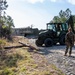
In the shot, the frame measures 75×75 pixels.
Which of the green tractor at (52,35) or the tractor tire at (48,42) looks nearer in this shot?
the tractor tire at (48,42)

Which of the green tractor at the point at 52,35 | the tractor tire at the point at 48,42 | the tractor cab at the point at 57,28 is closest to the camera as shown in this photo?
the tractor tire at the point at 48,42

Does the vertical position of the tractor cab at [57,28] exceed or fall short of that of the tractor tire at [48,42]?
it exceeds it

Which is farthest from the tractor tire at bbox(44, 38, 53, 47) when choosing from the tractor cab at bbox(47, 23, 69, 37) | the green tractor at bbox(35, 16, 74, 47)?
the tractor cab at bbox(47, 23, 69, 37)

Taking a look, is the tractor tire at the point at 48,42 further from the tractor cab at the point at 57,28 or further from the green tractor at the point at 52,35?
the tractor cab at the point at 57,28

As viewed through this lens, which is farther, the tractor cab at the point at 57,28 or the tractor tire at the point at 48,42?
the tractor cab at the point at 57,28

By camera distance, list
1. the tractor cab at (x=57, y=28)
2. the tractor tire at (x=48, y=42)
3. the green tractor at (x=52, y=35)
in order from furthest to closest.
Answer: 1. the tractor cab at (x=57, y=28)
2. the green tractor at (x=52, y=35)
3. the tractor tire at (x=48, y=42)

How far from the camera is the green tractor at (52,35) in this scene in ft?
77.1

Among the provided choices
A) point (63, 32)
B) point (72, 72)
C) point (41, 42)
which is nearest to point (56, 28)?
point (63, 32)

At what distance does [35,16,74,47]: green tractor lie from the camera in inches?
925

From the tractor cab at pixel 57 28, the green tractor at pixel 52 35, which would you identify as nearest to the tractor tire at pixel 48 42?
the green tractor at pixel 52 35

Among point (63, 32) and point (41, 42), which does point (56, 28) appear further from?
point (41, 42)

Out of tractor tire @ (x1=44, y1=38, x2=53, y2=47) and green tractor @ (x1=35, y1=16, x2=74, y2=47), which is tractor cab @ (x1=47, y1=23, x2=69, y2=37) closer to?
green tractor @ (x1=35, y1=16, x2=74, y2=47)

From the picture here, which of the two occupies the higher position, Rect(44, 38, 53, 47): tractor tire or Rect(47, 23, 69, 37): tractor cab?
Rect(47, 23, 69, 37): tractor cab

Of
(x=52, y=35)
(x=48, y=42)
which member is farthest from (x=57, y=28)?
(x=48, y=42)
